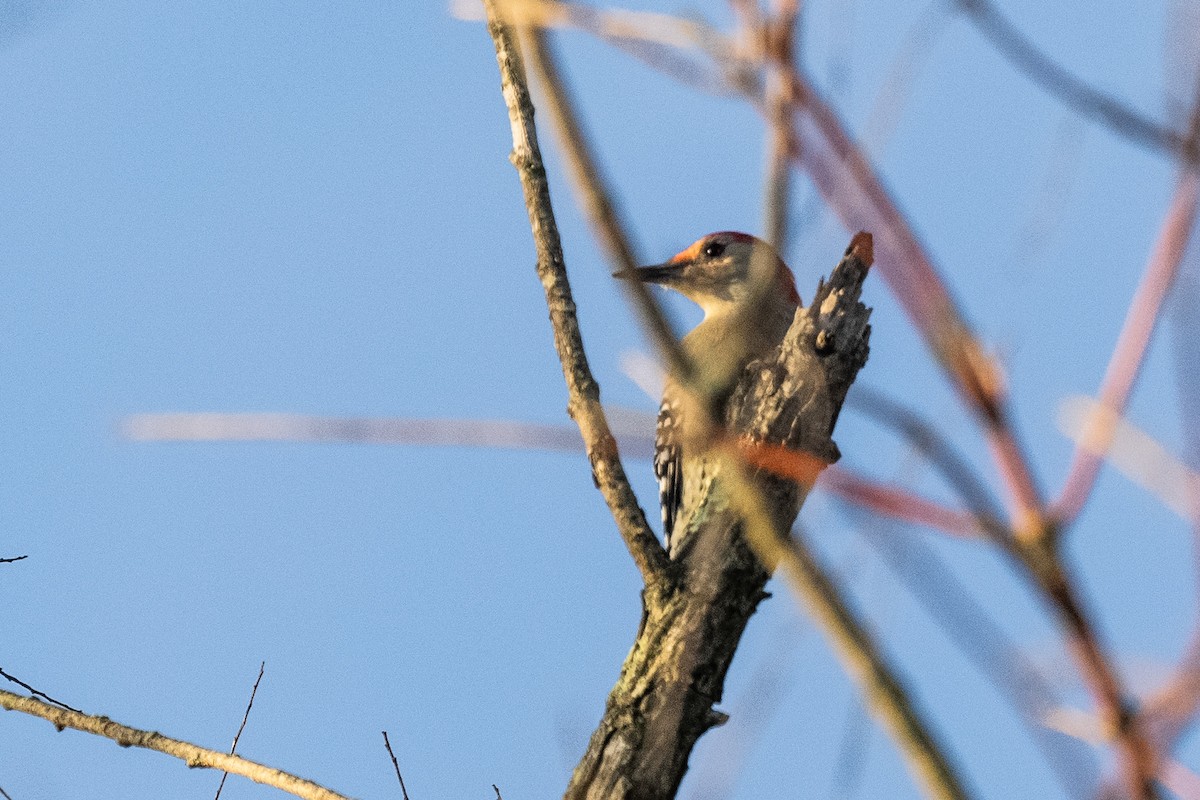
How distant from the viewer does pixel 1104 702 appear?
94 cm

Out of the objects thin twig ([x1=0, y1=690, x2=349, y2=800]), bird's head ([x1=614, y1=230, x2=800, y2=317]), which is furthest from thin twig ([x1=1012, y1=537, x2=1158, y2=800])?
bird's head ([x1=614, y1=230, x2=800, y2=317])

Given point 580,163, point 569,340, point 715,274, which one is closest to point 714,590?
point 569,340

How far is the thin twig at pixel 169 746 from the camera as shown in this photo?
3678 mm

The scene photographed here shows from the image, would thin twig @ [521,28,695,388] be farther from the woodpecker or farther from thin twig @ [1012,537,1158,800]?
the woodpecker

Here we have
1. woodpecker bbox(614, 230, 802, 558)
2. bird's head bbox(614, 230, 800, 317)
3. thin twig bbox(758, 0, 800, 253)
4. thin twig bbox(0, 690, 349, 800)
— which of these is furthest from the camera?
bird's head bbox(614, 230, 800, 317)

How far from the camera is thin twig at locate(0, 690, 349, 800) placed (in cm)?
368

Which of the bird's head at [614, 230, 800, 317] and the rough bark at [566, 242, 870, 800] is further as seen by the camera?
the bird's head at [614, 230, 800, 317]

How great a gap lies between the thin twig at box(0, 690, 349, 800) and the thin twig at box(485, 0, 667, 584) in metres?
1.09

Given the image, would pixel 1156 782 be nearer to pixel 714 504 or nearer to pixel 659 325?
pixel 659 325

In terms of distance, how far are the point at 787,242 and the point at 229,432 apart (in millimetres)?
868

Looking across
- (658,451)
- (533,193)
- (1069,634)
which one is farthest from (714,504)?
(1069,634)

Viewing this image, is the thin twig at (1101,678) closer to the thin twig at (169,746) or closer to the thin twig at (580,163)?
the thin twig at (580,163)

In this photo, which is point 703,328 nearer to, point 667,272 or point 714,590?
point 667,272

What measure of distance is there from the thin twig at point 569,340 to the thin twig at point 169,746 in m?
1.09
